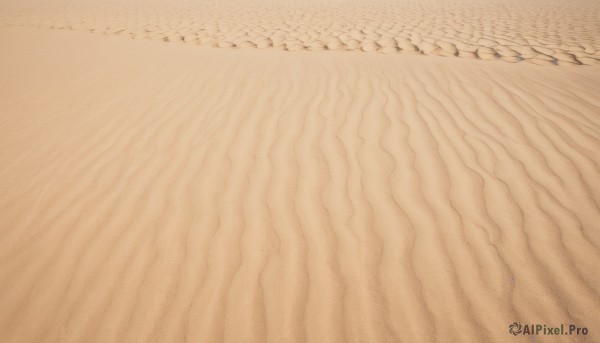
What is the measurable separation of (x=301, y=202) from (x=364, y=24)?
6.96m

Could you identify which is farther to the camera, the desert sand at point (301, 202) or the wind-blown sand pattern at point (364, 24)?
the wind-blown sand pattern at point (364, 24)

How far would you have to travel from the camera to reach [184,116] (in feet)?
10.8

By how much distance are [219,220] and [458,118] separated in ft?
8.62

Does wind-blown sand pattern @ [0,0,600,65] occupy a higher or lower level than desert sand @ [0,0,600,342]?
higher

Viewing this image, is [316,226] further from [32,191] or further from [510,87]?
[510,87]

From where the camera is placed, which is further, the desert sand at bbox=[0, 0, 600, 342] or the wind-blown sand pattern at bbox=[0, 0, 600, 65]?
the wind-blown sand pattern at bbox=[0, 0, 600, 65]

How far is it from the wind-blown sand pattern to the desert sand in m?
0.90

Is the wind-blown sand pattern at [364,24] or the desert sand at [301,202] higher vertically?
the wind-blown sand pattern at [364,24]

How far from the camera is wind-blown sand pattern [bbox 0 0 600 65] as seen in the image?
→ 535 cm

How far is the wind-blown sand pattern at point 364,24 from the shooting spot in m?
5.35

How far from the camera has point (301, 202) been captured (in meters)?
2.20

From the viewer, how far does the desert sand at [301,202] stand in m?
1.61

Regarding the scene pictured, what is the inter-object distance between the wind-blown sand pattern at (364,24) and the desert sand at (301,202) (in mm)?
896

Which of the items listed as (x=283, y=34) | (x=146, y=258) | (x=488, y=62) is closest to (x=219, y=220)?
(x=146, y=258)
